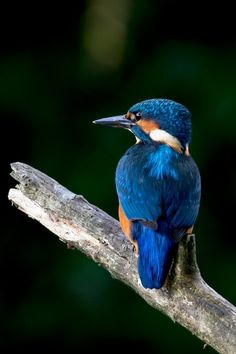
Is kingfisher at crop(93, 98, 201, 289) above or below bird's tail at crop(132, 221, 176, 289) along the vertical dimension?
above

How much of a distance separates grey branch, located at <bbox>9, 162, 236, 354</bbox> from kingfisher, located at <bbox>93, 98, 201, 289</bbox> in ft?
0.27

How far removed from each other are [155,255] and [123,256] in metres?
0.30

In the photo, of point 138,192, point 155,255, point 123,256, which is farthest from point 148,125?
point 155,255

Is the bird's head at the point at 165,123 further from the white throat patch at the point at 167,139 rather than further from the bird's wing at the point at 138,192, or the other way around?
the bird's wing at the point at 138,192

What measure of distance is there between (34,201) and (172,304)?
828mm

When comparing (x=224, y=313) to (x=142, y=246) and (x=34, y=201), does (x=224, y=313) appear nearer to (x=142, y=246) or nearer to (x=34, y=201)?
(x=142, y=246)

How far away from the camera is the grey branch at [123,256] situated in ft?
11.7

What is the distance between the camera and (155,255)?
12.0 feet

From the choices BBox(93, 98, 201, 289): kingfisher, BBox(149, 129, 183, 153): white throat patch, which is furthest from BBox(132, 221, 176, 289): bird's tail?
BBox(149, 129, 183, 153): white throat patch

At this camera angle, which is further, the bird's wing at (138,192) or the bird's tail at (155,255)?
the bird's wing at (138,192)

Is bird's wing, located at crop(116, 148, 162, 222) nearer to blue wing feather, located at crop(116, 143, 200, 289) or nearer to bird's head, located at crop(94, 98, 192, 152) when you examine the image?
blue wing feather, located at crop(116, 143, 200, 289)

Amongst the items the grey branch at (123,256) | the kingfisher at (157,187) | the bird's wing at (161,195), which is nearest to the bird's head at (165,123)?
the kingfisher at (157,187)

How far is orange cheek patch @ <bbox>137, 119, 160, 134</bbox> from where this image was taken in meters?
4.09

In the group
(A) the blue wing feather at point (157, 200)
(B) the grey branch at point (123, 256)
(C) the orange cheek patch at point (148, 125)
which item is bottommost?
(B) the grey branch at point (123, 256)
